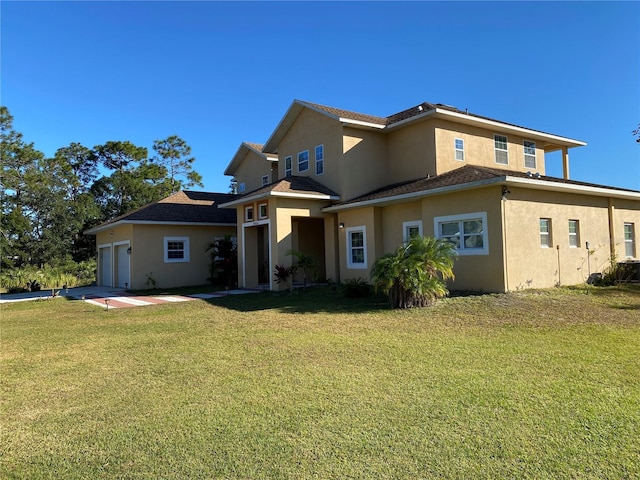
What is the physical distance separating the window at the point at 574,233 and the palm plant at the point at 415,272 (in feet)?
18.6

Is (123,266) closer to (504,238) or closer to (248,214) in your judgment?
(248,214)

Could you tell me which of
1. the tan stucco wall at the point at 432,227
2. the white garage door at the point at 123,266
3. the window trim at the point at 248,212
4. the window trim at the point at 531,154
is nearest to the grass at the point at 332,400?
the tan stucco wall at the point at 432,227

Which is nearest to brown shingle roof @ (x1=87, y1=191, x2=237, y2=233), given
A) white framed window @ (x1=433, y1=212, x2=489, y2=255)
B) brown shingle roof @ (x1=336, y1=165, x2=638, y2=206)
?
brown shingle roof @ (x1=336, y1=165, x2=638, y2=206)

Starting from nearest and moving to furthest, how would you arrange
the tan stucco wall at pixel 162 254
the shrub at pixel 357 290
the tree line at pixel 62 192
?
the shrub at pixel 357 290, the tan stucco wall at pixel 162 254, the tree line at pixel 62 192

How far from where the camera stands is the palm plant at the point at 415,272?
1101 centimetres

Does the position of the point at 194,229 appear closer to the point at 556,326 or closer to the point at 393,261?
the point at 393,261

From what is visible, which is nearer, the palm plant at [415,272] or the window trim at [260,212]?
the palm plant at [415,272]

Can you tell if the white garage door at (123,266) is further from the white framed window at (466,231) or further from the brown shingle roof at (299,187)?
the white framed window at (466,231)

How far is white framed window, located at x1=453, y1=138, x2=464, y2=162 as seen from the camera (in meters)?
17.4

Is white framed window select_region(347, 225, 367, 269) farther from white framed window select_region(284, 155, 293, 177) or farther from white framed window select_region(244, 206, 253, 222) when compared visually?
white framed window select_region(284, 155, 293, 177)

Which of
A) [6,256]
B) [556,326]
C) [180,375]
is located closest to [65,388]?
[180,375]

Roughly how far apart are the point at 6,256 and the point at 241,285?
75.2 ft

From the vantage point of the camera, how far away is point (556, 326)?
8.56 metres

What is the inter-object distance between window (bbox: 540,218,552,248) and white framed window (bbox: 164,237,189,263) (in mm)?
16125
